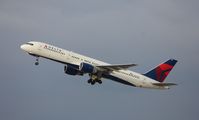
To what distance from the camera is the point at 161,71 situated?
102m

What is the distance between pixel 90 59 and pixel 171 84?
13.5 meters

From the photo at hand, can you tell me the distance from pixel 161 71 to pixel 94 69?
14689 mm

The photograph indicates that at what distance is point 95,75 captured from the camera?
9488cm

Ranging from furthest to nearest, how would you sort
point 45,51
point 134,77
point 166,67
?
point 166,67
point 134,77
point 45,51

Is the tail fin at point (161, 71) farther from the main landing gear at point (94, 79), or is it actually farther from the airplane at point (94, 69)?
the main landing gear at point (94, 79)

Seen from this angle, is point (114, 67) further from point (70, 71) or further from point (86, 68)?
point (70, 71)

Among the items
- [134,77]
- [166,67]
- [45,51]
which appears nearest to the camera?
[45,51]

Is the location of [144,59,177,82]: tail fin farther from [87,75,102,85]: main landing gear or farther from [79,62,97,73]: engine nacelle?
[79,62,97,73]: engine nacelle

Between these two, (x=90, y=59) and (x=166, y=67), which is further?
(x=166, y=67)

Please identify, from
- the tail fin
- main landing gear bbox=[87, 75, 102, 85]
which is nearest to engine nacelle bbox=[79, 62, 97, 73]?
main landing gear bbox=[87, 75, 102, 85]

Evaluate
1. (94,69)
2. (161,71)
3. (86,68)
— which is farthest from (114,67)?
(161,71)

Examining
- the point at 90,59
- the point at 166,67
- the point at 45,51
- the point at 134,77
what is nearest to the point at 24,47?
the point at 45,51

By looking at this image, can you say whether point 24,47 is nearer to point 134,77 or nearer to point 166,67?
point 134,77

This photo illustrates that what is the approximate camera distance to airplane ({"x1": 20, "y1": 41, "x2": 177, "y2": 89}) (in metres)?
91.2
